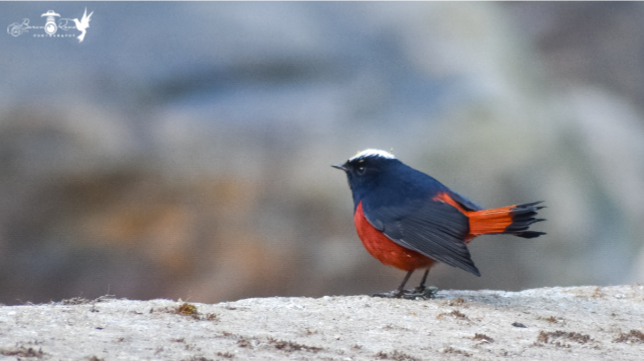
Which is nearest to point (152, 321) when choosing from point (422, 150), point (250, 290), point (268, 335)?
point (268, 335)

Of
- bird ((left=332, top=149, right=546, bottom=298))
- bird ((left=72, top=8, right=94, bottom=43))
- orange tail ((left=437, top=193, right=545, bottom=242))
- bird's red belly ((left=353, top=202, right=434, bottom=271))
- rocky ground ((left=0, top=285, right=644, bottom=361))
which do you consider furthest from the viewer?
bird ((left=72, top=8, right=94, bottom=43))

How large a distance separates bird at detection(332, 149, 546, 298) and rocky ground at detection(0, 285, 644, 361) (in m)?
0.35

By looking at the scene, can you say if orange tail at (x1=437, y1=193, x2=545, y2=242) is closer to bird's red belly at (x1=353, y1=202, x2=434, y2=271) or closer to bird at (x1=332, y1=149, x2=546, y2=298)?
bird at (x1=332, y1=149, x2=546, y2=298)

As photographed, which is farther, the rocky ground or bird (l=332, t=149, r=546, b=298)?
bird (l=332, t=149, r=546, b=298)

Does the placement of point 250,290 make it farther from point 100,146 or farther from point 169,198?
point 100,146

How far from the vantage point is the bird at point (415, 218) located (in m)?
3.78

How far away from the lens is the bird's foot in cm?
443

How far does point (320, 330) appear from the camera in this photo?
324 cm

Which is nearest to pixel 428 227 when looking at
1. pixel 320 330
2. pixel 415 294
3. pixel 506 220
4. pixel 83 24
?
pixel 506 220

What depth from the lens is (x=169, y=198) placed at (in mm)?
6707

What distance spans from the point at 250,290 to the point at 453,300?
3.03 meters

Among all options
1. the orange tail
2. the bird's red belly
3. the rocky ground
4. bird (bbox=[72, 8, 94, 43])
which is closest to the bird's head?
the bird's red belly

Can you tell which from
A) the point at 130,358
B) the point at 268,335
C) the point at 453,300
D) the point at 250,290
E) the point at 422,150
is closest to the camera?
the point at 130,358

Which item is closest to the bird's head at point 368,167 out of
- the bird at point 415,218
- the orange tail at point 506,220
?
the bird at point 415,218
